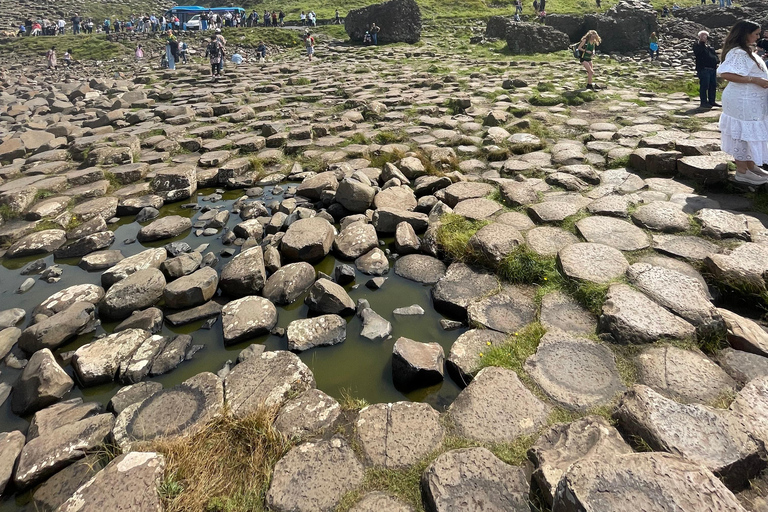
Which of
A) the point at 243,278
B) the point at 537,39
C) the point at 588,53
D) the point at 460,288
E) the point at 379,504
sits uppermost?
the point at 537,39

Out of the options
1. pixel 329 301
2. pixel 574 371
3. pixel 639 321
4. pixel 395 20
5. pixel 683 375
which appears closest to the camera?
pixel 683 375

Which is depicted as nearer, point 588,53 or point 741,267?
point 741,267

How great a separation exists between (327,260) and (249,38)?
24.3 m

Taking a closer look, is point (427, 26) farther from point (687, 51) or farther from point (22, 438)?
point (22, 438)

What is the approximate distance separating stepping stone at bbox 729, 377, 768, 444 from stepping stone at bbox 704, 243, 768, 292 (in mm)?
965

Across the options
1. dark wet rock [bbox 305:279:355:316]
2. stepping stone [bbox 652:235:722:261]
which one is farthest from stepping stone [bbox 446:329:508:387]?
stepping stone [bbox 652:235:722:261]

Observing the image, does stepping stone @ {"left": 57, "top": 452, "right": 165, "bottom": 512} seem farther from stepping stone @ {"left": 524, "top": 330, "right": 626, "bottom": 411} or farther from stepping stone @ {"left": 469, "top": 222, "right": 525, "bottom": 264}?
stepping stone @ {"left": 469, "top": 222, "right": 525, "bottom": 264}

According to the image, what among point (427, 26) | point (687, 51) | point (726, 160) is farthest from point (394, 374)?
point (427, 26)

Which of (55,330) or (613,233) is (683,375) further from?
(55,330)

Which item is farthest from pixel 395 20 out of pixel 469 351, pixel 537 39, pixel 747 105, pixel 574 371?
pixel 574 371

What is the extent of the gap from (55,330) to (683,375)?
408cm

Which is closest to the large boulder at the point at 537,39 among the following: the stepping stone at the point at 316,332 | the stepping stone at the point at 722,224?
the stepping stone at the point at 722,224

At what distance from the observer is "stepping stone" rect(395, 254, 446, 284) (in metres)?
3.49

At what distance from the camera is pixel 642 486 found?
1440mm
